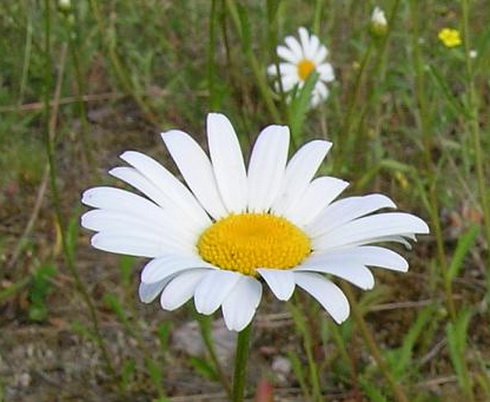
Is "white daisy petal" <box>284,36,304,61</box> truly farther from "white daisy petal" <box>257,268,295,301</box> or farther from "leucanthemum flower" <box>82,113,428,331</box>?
"white daisy petal" <box>257,268,295,301</box>

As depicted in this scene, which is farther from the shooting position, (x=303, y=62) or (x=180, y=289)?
(x=303, y=62)

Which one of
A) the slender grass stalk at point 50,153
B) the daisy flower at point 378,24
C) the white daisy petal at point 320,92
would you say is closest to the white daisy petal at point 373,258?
the slender grass stalk at point 50,153

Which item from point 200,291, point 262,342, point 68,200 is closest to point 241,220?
point 200,291

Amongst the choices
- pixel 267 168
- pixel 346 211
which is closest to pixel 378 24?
pixel 267 168

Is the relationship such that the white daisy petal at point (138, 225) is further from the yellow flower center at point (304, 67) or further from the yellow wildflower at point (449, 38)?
the yellow flower center at point (304, 67)

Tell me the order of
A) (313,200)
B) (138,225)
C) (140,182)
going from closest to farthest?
(138,225)
(140,182)
(313,200)

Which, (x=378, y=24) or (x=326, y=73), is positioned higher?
(x=326, y=73)

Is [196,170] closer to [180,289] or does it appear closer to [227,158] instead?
[227,158]
